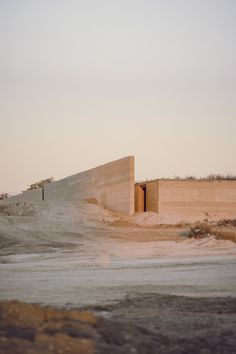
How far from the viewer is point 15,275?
481 inches

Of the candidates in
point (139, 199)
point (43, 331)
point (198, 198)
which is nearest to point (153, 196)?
point (139, 199)

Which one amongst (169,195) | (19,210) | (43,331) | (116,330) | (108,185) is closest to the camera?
(43,331)

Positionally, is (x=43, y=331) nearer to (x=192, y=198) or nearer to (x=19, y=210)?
(x=192, y=198)

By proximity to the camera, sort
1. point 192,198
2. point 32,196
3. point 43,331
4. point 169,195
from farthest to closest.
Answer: point 32,196 < point 192,198 < point 169,195 < point 43,331

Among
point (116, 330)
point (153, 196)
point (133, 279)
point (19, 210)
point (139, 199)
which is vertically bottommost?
point (133, 279)

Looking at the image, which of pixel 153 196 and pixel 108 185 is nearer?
pixel 153 196

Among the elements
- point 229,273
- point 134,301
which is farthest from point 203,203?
point 134,301

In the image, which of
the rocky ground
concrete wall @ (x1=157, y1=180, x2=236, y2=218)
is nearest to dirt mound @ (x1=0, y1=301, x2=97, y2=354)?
the rocky ground

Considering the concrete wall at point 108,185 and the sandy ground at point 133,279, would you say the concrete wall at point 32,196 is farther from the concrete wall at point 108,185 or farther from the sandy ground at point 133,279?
the sandy ground at point 133,279

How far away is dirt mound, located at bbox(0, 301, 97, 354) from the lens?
4.54 meters

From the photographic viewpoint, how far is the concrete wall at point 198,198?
29.8 meters

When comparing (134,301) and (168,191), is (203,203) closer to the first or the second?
(168,191)

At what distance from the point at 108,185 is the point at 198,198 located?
5.51m

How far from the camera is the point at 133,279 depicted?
435 inches
